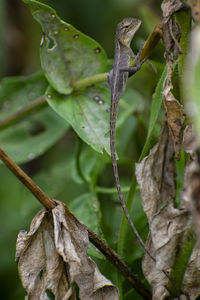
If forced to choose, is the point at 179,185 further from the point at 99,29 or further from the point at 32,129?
the point at 99,29

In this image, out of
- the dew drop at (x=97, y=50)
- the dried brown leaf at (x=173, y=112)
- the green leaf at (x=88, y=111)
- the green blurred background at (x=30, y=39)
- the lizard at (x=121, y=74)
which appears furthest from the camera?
the green blurred background at (x=30, y=39)

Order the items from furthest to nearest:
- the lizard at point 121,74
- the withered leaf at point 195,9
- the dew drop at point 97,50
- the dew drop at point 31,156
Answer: the dew drop at point 31,156 → the dew drop at point 97,50 → the lizard at point 121,74 → the withered leaf at point 195,9

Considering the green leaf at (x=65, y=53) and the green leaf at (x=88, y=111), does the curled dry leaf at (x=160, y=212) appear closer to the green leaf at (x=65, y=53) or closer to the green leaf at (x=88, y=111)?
the green leaf at (x=88, y=111)

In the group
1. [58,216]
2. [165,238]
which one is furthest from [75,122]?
[165,238]

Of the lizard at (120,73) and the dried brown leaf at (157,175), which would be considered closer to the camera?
the dried brown leaf at (157,175)

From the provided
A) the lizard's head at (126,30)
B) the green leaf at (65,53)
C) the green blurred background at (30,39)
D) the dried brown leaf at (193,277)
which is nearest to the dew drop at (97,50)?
the green leaf at (65,53)

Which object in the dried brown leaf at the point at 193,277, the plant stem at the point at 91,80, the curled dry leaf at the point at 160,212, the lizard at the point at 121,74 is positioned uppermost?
the plant stem at the point at 91,80
